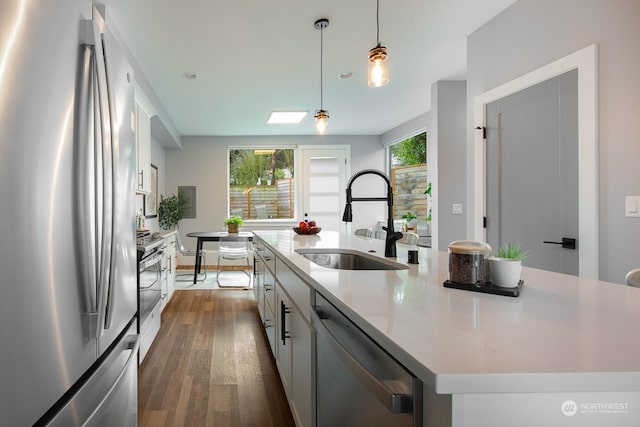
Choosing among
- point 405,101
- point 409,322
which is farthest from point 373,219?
point 409,322

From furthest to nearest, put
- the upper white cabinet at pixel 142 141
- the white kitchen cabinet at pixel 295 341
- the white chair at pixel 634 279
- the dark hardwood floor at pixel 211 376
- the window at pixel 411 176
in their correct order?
the window at pixel 411 176, the upper white cabinet at pixel 142 141, the dark hardwood floor at pixel 211 376, the white kitchen cabinet at pixel 295 341, the white chair at pixel 634 279

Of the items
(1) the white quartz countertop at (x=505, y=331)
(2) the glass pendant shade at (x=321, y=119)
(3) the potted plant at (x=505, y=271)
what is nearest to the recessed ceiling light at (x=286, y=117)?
(2) the glass pendant shade at (x=321, y=119)

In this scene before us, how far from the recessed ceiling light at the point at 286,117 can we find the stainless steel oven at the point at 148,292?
301 cm

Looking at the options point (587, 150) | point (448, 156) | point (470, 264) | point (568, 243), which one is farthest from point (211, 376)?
point (448, 156)

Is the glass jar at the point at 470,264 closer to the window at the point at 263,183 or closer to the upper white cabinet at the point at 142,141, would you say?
the upper white cabinet at the point at 142,141

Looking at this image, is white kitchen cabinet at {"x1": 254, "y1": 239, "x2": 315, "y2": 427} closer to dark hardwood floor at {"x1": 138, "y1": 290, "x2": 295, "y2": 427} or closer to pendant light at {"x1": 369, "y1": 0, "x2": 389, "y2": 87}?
dark hardwood floor at {"x1": 138, "y1": 290, "x2": 295, "y2": 427}

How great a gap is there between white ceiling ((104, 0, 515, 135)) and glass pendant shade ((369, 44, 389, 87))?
0.84 metres

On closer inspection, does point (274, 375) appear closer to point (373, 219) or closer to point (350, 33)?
point (350, 33)

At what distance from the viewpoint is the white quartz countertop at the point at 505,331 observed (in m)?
0.51

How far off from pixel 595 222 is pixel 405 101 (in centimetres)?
339

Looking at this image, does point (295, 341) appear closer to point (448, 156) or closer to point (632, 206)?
point (632, 206)

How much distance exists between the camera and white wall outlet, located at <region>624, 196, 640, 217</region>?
2.04 metres

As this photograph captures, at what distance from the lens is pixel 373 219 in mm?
7613

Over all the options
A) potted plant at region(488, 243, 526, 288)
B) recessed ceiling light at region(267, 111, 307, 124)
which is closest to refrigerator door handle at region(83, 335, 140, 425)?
potted plant at region(488, 243, 526, 288)
